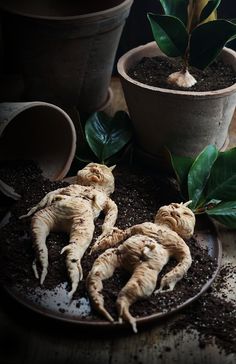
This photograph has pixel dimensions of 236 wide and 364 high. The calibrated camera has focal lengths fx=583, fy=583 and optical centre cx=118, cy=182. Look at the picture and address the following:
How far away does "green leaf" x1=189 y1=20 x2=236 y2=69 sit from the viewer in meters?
1.45

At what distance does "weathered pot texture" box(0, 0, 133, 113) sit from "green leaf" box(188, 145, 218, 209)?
0.46m

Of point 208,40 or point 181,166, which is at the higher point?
point 208,40

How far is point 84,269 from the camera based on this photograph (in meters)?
1.22

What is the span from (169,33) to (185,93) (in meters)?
0.17

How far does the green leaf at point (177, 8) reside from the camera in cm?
153

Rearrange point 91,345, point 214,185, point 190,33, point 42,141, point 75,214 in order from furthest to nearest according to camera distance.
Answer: point 42,141 → point 190,33 → point 214,185 → point 75,214 → point 91,345

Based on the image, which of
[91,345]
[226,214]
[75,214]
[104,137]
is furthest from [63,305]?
[104,137]

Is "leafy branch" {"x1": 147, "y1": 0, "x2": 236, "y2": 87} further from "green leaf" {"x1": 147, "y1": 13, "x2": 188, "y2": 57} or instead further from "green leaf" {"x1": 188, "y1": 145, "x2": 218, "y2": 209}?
"green leaf" {"x1": 188, "y1": 145, "x2": 218, "y2": 209}

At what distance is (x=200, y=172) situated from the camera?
1421mm

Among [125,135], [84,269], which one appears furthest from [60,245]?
[125,135]

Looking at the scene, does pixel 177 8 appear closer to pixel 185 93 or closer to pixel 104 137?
pixel 185 93

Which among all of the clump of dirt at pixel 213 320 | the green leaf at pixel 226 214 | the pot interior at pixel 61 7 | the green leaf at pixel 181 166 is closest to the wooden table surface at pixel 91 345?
the clump of dirt at pixel 213 320

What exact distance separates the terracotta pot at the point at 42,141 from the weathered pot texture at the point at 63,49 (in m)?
0.12

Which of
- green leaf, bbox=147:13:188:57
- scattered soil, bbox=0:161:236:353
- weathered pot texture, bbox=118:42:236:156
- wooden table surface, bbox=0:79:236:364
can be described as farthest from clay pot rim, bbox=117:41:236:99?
wooden table surface, bbox=0:79:236:364
